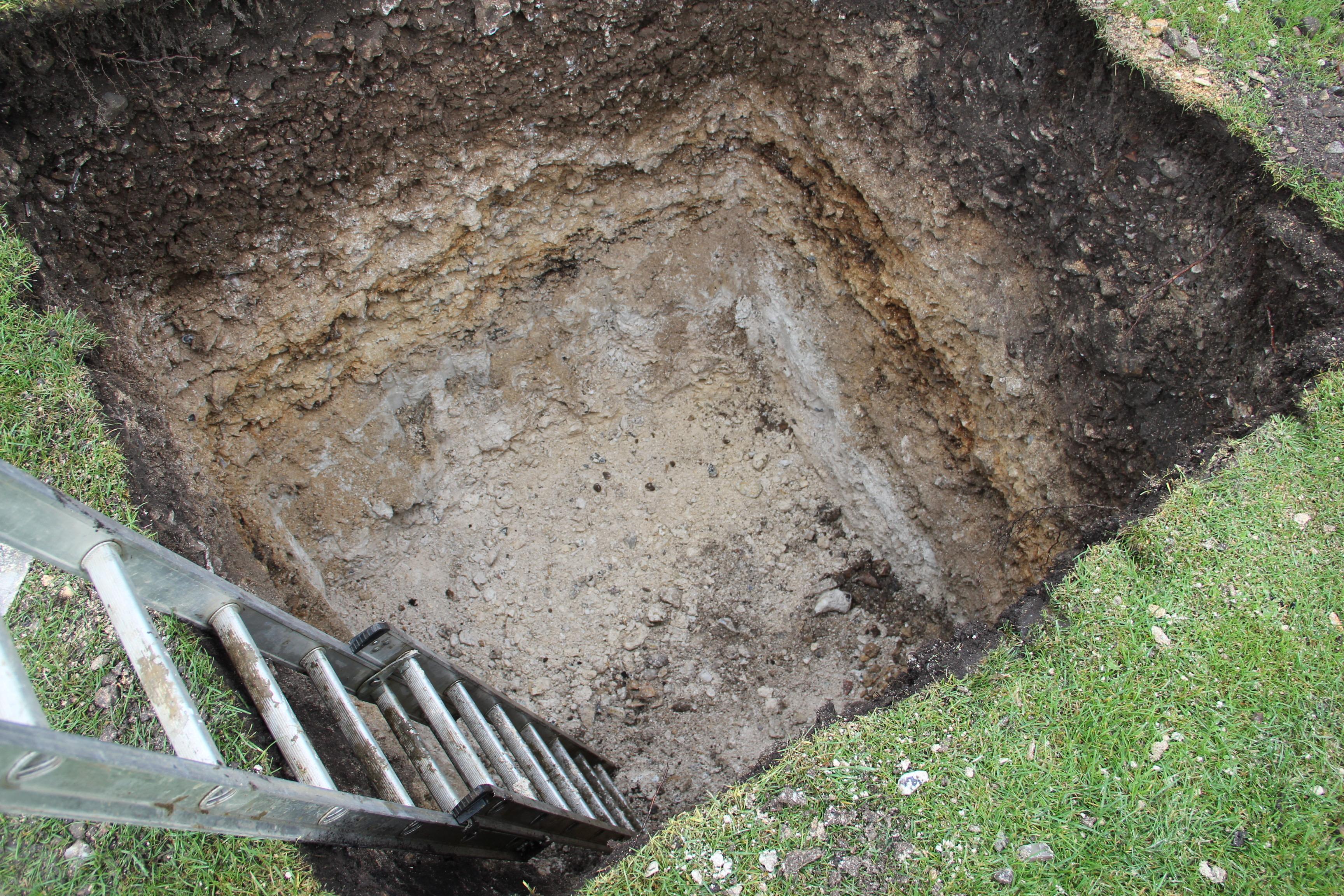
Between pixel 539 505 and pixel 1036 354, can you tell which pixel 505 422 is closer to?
pixel 539 505

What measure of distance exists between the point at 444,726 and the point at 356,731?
0.41 meters

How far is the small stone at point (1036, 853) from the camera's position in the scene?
2260 mm

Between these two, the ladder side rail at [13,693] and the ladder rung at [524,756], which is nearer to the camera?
the ladder side rail at [13,693]

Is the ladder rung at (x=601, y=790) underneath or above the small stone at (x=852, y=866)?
above

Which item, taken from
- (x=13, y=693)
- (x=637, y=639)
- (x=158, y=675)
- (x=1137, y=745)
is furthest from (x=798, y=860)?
(x=637, y=639)

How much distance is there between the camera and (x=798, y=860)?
2346mm

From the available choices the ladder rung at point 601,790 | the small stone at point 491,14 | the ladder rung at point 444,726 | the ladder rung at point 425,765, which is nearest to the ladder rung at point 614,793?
the ladder rung at point 601,790

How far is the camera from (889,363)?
13.8 feet

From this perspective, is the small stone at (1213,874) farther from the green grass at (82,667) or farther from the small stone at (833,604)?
the green grass at (82,667)

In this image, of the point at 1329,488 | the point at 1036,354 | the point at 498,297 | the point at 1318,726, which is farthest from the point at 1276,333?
the point at 498,297

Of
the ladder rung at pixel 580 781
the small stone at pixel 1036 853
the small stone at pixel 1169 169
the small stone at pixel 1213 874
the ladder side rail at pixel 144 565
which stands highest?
the ladder side rail at pixel 144 565

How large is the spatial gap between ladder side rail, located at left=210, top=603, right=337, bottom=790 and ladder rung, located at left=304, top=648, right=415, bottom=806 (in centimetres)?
12

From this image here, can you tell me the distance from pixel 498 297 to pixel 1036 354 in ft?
9.60

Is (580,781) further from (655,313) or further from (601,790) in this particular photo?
Answer: (655,313)
